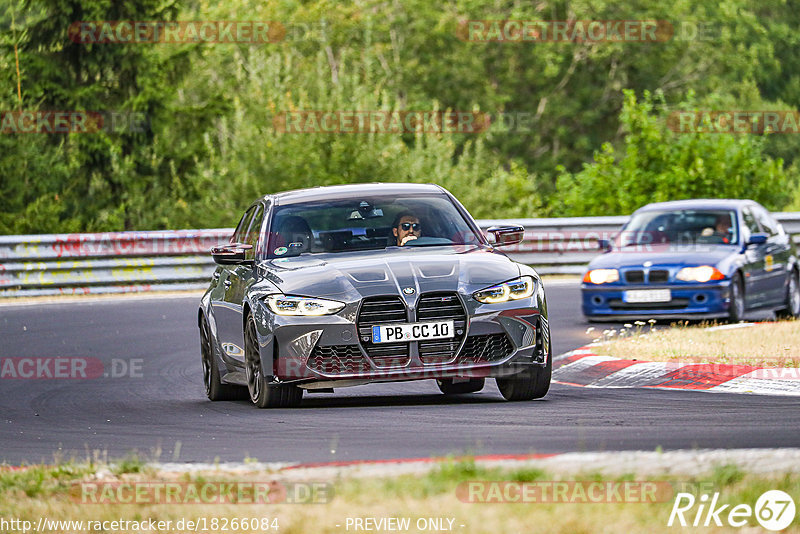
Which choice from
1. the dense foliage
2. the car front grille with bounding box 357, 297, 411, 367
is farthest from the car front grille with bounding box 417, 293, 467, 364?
the dense foliage

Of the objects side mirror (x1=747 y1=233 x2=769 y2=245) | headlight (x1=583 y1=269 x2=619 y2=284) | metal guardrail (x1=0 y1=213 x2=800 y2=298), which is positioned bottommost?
metal guardrail (x1=0 y1=213 x2=800 y2=298)

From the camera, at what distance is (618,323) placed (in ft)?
59.1

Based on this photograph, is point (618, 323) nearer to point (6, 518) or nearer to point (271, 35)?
point (6, 518)

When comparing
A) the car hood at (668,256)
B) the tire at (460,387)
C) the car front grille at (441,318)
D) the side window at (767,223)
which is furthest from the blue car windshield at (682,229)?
the car front grille at (441,318)

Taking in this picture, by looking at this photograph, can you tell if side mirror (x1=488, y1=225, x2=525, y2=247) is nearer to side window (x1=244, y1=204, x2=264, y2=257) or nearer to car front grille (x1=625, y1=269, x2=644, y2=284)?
side window (x1=244, y1=204, x2=264, y2=257)

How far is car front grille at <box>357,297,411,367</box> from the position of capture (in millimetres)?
9766

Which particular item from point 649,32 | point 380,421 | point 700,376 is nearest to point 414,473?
point 380,421

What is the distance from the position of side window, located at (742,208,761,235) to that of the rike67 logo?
13250mm

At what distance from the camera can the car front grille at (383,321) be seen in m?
9.77

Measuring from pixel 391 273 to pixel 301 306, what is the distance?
2.01 ft

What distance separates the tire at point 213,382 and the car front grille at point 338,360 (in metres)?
2.09

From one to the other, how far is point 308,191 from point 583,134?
168 feet

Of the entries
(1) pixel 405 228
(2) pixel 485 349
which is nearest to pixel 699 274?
(1) pixel 405 228

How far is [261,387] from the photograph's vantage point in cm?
1036
